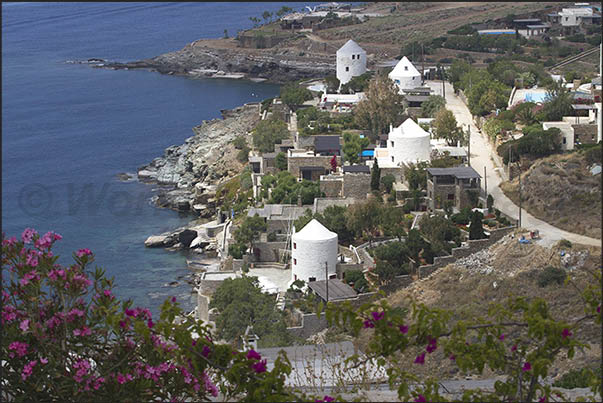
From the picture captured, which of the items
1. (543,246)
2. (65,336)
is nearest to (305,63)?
(543,246)

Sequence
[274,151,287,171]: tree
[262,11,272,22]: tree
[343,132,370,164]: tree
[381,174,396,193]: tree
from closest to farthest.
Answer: [381,174,396,193]: tree, [343,132,370,164]: tree, [274,151,287,171]: tree, [262,11,272,22]: tree

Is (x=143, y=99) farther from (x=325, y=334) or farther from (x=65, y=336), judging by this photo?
(x=65, y=336)

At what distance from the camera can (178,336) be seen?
A: 4988 millimetres

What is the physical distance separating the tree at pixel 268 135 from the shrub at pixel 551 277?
10990 mm

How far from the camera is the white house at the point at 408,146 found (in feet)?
69.1

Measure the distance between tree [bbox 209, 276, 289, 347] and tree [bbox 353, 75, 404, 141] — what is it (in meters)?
9.22

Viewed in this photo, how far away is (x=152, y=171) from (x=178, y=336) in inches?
958

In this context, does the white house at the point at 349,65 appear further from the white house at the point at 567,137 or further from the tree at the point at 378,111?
the white house at the point at 567,137

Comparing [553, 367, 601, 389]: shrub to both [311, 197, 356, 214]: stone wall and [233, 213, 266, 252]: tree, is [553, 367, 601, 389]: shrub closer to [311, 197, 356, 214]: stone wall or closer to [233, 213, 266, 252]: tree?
[233, 213, 266, 252]: tree

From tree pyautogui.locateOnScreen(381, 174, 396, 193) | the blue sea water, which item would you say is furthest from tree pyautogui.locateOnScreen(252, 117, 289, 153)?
tree pyautogui.locateOnScreen(381, 174, 396, 193)

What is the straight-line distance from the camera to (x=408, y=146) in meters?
21.0

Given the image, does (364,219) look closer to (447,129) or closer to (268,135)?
(447,129)

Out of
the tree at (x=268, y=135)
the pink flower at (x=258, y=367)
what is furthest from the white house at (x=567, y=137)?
the pink flower at (x=258, y=367)

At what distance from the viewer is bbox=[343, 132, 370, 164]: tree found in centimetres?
2194
